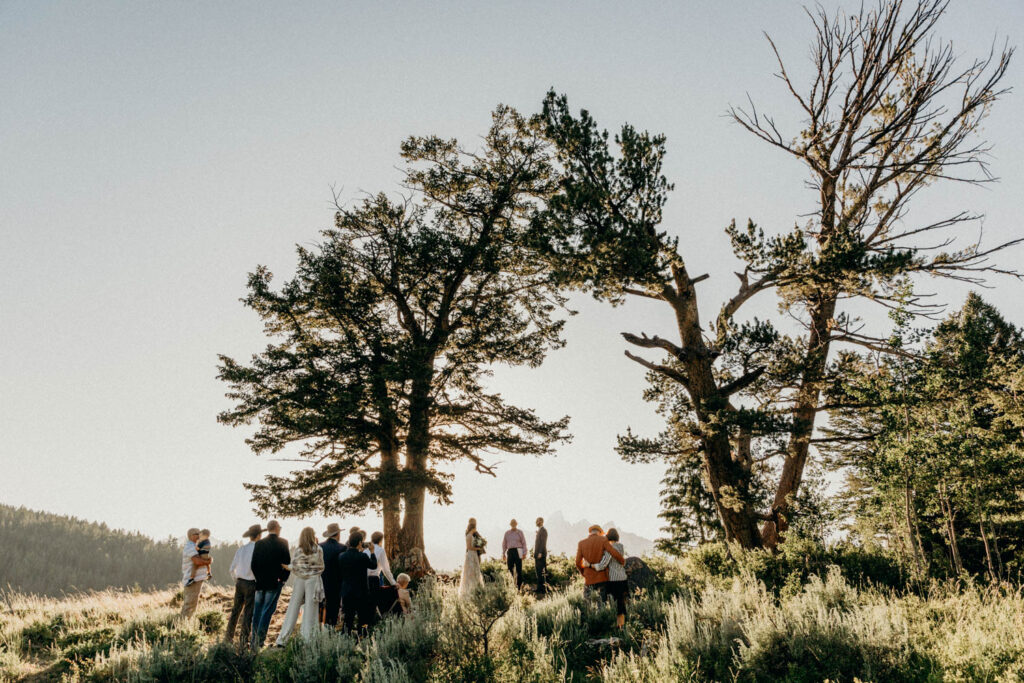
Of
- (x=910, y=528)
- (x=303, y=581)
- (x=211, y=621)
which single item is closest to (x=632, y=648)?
(x=303, y=581)

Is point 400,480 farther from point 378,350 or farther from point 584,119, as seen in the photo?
point 584,119

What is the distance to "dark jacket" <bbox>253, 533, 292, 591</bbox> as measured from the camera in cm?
838

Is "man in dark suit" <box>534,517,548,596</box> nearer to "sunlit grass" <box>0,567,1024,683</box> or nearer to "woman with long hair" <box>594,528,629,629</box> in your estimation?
"woman with long hair" <box>594,528,629,629</box>

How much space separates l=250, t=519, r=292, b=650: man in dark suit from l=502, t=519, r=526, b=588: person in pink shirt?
22.0 ft

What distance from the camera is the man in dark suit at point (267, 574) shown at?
8352mm

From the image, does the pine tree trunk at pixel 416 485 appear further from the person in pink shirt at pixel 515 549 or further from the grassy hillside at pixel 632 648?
the grassy hillside at pixel 632 648

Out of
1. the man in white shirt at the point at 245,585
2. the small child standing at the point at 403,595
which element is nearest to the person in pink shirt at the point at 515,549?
the small child standing at the point at 403,595

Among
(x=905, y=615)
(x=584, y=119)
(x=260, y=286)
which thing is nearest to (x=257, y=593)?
(x=905, y=615)

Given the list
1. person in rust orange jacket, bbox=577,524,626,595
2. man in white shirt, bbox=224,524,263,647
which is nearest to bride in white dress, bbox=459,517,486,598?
person in rust orange jacket, bbox=577,524,626,595

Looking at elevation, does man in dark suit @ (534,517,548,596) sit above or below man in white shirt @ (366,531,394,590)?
below

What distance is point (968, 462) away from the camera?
9180 millimetres

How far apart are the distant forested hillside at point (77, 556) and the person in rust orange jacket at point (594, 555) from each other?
2692 inches

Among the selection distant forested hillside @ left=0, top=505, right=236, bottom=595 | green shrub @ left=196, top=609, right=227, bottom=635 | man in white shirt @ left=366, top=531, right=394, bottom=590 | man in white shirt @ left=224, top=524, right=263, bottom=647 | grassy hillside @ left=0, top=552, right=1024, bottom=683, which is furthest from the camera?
distant forested hillside @ left=0, top=505, right=236, bottom=595

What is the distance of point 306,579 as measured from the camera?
8.39m
